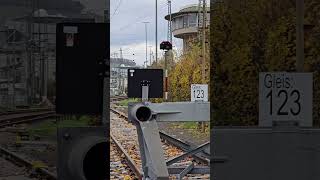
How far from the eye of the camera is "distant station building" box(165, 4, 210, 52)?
15.4 feet

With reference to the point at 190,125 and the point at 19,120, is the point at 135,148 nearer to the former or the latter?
the point at 190,125

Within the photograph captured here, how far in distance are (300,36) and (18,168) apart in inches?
60.9

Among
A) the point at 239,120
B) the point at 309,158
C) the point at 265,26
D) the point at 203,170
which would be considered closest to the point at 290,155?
the point at 309,158

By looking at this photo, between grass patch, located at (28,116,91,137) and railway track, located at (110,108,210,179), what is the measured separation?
330cm

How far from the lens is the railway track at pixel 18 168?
2160 millimetres

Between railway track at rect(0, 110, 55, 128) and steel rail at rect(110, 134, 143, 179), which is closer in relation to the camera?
railway track at rect(0, 110, 55, 128)

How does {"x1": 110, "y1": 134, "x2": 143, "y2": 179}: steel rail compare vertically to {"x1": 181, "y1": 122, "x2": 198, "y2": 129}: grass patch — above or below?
below

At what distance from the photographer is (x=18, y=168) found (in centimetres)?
216

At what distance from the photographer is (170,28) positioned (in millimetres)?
5059

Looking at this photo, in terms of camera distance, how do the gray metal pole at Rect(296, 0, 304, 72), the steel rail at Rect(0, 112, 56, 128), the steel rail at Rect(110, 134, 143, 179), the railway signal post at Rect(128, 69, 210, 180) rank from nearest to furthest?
the steel rail at Rect(0, 112, 56, 128), the gray metal pole at Rect(296, 0, 304, 72), the railway signal post at Rect(128, 69, 210, 180), the steel rail at Rect(110, 134, 143, 179)

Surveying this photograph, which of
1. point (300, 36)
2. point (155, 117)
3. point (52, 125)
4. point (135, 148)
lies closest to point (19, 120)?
point (52, 125)

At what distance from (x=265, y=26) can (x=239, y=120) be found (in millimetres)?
542

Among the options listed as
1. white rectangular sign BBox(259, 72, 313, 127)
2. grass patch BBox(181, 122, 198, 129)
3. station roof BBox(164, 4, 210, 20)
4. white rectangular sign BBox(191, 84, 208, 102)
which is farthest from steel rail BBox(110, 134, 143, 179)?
white rectangular sign BBox(259, 72, 313, 127)

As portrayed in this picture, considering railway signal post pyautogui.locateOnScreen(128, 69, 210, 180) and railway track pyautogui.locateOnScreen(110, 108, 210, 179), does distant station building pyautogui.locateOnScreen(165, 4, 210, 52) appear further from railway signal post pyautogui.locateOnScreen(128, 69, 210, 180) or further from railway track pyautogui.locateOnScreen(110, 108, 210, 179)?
railway track pyautogui.locateOnScreen(110, 108, 210, 179)
